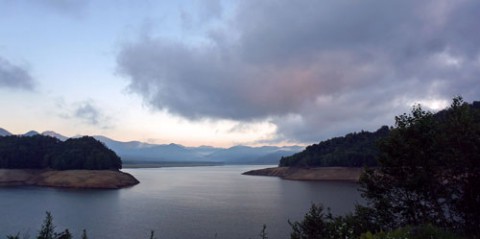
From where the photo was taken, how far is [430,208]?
86.8ft

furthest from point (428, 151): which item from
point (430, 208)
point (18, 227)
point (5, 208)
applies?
point (5, 208)

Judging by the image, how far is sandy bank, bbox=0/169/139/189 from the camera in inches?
5423

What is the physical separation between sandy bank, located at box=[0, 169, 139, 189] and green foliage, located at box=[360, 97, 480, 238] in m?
124

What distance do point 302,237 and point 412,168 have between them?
10.4m

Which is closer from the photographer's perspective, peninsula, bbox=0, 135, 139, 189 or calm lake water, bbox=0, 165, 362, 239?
calm lake water, bbox=0, 165, 362, 239

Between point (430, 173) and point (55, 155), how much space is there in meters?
171

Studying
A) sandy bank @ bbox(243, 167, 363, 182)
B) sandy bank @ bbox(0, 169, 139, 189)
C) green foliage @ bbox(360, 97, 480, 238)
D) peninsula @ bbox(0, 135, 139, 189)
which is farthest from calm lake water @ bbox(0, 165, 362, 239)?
sandy bank @ bbox(243, 167, 363, 182)

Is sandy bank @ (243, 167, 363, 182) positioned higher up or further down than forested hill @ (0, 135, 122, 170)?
further down

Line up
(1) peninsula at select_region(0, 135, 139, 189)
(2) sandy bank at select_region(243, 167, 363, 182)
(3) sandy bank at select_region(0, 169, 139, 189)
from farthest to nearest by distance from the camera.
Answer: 1. (2) sandy bank at select_region(243, 167, 363, 182)
2. (1) peninsula at select_region(0, 135, 139, 189)
3. (3) sandy bank at select_region(0, 169, 139, 189)

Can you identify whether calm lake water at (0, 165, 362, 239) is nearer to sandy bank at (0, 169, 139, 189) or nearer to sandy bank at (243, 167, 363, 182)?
sandy bank at (0, 169, 139, 189)

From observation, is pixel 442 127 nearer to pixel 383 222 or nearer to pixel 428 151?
pixel 428 151

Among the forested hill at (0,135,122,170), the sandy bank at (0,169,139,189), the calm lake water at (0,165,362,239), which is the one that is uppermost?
the forested hill at (0,135,122,170)

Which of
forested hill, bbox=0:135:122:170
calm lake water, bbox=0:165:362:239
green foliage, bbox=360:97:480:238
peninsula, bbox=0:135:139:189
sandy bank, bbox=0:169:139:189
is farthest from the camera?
forested hill, bbox=0:135:122:170

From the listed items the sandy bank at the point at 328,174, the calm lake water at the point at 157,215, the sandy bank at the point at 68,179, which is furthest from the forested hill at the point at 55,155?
the sandy bank at the point at 328,174
